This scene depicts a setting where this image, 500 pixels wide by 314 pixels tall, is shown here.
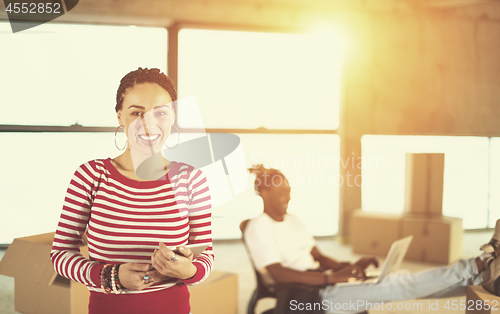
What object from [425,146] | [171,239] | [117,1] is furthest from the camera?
[425,146]

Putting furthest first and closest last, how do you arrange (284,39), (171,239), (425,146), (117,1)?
(425,146) < (284,39) < (117,1) < (171,239)

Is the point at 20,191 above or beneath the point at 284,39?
beneath

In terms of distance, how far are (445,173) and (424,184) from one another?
490 millimetres

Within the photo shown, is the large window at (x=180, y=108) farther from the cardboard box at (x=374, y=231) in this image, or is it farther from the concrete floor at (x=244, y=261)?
the cardboard box at (x=374, y=231)

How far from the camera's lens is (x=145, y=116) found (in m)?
0.87

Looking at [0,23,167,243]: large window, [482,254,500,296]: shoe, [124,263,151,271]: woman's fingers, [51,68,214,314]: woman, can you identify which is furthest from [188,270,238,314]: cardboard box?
[0,23,167,243]: large window

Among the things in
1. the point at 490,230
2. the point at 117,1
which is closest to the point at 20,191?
the point at 117,1

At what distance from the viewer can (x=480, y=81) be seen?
3.36 metres

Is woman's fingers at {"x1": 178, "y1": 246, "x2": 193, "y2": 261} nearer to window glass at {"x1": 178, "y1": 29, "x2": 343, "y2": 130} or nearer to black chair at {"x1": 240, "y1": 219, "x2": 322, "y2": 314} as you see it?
black chair at {"x1": 240, "y1": 219, "x2": 322, "y2": 314}

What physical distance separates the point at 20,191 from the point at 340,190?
2744 mm

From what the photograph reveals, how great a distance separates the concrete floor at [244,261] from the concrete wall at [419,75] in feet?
1.01

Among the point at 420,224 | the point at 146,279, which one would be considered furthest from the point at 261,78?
the point at 146,279

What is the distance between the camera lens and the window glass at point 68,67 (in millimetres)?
3021

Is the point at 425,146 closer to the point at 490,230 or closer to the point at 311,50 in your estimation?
the point at 490,230
